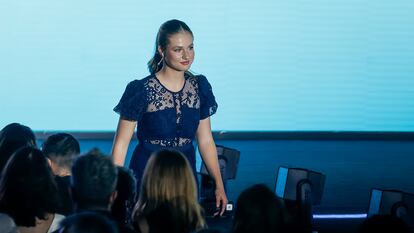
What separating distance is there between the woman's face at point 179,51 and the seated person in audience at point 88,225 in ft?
5.47

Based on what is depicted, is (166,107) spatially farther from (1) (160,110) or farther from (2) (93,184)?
(2) (93,184)

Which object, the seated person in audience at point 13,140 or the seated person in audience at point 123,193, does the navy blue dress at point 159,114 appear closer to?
the seated person in audience at point 13,140

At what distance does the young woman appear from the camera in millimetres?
4469

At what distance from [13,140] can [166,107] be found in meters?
0.72

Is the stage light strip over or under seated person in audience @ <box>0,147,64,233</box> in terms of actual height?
under

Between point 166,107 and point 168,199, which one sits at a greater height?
point 166,107

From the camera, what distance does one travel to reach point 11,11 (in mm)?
6418

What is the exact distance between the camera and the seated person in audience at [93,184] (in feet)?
10.9

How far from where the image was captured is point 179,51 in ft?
14.5

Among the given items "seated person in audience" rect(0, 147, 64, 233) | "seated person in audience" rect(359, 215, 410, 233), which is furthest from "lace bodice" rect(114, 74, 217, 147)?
"seated person in audience" rect(359, 215, 410, 233)

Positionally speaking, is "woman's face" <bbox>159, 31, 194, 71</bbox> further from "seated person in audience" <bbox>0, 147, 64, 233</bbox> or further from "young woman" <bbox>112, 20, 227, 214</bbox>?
"seated person in audience" <bbox>0, 147, 64, 233</bbox>

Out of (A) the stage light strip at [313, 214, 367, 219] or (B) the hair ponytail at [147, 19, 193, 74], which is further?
(A) the stage light strip at [313, 214, 367, 219]

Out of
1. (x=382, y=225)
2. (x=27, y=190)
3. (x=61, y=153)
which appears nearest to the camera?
(x=382, y=225)

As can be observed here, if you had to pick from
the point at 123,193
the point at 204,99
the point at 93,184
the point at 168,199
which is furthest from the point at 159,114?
the point at 93,184
